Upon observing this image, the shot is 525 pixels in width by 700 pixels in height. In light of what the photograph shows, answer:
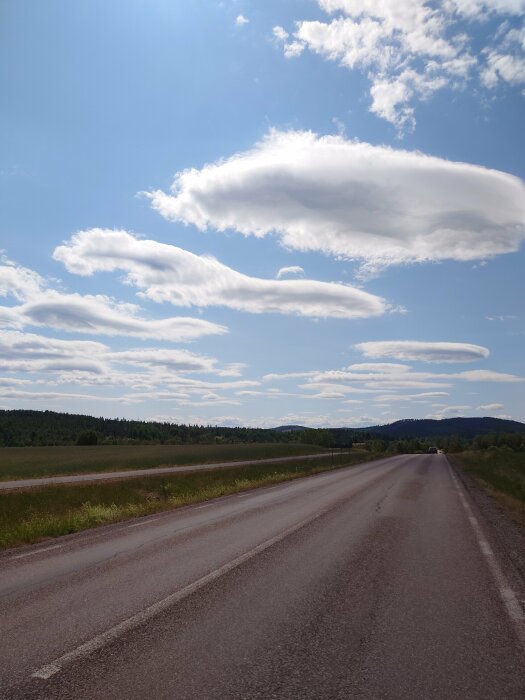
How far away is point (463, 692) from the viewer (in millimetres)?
4668

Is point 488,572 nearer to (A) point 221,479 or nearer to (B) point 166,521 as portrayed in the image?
(B) point 166,521

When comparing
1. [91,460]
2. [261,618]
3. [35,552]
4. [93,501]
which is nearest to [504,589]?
[261,618]

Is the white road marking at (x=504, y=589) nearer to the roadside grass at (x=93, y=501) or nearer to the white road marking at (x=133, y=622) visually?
the white road marking at (x=133, y=622)

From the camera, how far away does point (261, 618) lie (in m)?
6.55

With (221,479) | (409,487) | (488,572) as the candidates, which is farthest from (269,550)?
(221,479)

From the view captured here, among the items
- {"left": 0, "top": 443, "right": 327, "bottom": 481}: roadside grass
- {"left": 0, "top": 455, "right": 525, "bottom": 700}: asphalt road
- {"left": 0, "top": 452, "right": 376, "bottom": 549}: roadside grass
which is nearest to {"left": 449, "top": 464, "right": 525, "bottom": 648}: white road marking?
{"left": 0, "top": 455, "right": 525, "bottom": 700}: asphalt road

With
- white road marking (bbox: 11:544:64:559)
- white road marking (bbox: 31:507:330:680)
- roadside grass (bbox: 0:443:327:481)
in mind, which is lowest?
roadside grass (bbox: 0:443:327:481)

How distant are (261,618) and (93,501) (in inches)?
732

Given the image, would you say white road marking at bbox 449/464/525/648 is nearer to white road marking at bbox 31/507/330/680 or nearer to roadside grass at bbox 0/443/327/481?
white road marking at bbox 31/507/330/680

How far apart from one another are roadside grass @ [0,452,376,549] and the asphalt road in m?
2.18

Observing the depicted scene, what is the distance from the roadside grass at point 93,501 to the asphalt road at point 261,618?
85.9 inches

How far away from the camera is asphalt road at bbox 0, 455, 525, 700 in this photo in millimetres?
4789

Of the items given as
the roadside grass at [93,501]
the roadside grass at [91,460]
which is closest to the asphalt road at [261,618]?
the roadside grass at [93,501]

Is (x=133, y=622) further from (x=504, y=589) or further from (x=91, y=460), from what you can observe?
(x=91, y=460)
